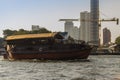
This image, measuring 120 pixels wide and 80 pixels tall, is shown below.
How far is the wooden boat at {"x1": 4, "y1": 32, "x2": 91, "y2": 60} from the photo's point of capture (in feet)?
354

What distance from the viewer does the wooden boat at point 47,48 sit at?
4252 inches

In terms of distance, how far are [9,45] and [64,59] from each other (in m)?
22.1

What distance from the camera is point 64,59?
109 m

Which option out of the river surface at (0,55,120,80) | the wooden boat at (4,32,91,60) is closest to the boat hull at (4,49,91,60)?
the wooden boat at (4,32,91,60)

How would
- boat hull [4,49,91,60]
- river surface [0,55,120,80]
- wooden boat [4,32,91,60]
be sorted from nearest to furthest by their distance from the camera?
river surface [0,55,120,80]
boat hull [4,49,91,60]
wooden boat [4,32,91,60]

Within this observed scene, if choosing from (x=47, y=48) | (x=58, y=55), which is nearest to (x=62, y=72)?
(x=58, y=55)

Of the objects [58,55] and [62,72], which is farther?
[58,55]

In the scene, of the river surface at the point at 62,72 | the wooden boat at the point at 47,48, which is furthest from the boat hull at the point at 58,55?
the river surface at the point at 62,72

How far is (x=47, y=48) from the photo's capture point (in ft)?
363

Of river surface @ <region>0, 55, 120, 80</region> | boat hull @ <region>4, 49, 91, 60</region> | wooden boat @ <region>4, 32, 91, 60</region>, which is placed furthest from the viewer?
wooden boat @ <region>4, 32, 91, 60</region>

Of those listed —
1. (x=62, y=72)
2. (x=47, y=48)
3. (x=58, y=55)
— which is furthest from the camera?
(x=47, y=48)

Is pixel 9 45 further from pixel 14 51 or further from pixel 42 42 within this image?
pixel 42 42

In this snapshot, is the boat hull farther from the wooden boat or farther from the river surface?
the river surface

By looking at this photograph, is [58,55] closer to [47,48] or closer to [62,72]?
[47,48]
